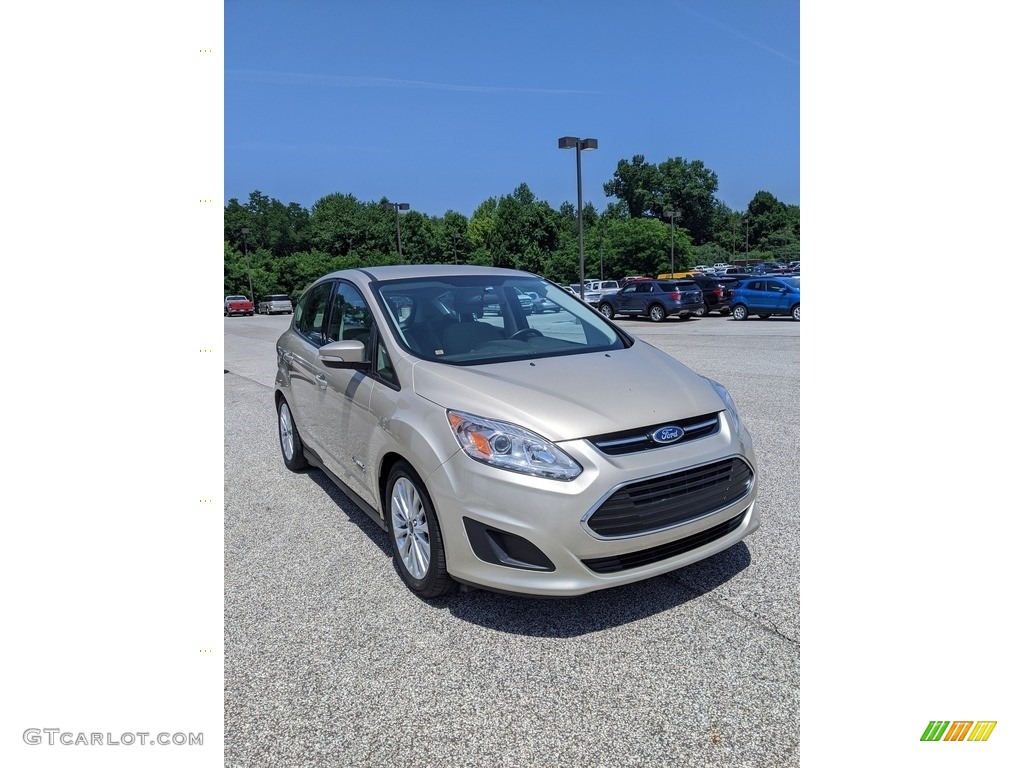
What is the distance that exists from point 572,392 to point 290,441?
329cm

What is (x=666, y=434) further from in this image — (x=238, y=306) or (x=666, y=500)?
(x=238, y=306)

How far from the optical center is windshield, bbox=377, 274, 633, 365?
396 centimetres

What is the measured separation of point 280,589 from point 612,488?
188cm

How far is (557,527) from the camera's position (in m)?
2.95

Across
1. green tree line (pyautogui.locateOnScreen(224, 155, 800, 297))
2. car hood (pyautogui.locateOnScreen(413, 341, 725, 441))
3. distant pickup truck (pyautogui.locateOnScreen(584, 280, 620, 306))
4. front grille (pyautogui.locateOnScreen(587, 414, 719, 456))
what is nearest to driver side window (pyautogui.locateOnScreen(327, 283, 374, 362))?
car hood (pyautogui.locateOnScreen(413, 341, 725, 441))

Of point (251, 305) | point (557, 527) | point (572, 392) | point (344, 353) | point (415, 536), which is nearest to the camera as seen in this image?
point (557, 527)

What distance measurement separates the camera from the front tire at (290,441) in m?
5.75

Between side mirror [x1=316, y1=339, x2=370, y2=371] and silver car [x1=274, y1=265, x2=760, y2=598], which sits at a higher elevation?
side mirror [x1=316, y1=339, x2=370, y2=371]

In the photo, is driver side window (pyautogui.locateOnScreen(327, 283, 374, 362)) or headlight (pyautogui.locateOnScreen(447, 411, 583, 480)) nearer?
headlight (pyautogui.locateOnScreen(447, 411, 583, 480))

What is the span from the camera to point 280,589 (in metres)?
3.75

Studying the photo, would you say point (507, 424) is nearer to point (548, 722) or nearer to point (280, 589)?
point (548, 722)

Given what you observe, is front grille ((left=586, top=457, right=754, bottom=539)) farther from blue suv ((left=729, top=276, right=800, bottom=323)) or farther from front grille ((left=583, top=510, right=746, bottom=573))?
blue suv ((left=729, top=276, right=800, bottom=323))

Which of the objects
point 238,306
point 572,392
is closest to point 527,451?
point 572,392
